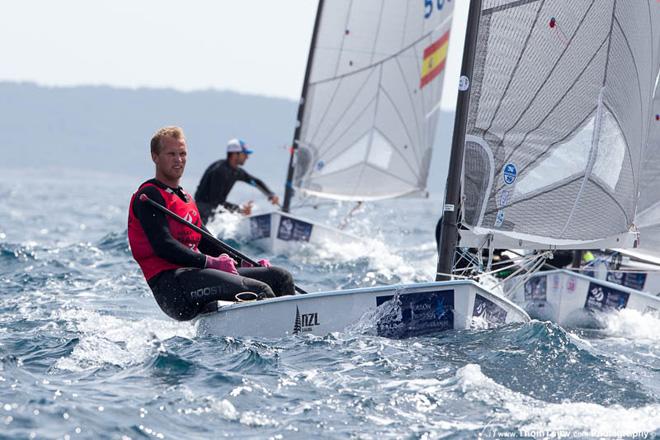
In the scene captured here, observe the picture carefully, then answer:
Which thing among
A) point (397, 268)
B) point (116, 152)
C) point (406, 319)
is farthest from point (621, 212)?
point (116, 152)

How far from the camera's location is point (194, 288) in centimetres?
633

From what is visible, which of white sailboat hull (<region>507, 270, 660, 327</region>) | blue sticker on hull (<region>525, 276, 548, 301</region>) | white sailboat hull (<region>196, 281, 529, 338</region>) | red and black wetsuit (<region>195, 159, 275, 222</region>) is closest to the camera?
white sailboat hull (<region>196, 281, 529, 338</region>)

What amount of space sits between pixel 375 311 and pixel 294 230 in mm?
6660

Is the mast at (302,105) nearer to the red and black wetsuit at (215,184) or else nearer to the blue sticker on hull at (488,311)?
the red and black wetsuit at (215,184)

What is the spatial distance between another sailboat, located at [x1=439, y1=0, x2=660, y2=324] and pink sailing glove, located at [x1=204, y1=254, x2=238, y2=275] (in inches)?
51.8

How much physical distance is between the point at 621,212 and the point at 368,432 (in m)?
3.35

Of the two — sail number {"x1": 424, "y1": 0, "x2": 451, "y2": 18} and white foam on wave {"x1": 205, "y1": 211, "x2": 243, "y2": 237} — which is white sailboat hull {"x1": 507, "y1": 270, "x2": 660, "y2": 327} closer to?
white foam on wave {"x1": 205, "y1": 211, "x2": 243, "y2": 237}

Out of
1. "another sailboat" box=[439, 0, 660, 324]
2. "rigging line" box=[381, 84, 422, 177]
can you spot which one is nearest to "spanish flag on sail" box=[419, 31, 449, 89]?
"rigging line" box=[381, 84, 422, 177]

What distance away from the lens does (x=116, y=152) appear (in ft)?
446

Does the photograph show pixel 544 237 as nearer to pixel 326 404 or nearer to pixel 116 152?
pixel 326 404

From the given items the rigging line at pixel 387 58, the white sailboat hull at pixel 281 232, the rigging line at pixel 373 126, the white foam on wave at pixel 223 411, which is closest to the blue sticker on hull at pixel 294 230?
the white sailboat hull at pixel 281 232

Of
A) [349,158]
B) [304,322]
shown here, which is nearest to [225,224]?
[349,158]

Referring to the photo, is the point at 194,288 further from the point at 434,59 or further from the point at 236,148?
the point at 434,59

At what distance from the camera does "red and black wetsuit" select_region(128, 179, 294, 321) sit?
244 inches
